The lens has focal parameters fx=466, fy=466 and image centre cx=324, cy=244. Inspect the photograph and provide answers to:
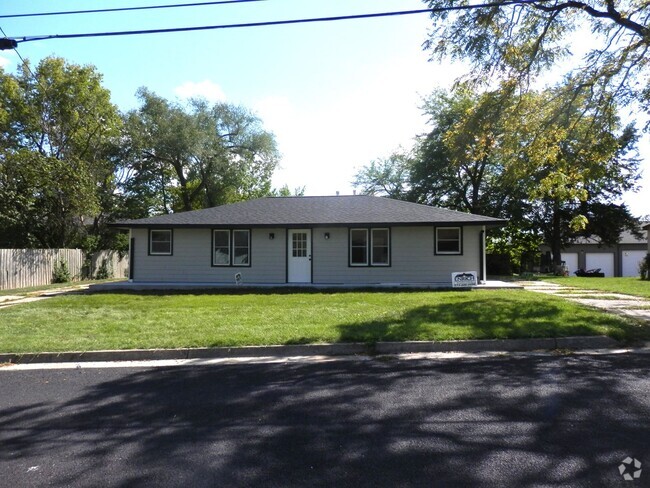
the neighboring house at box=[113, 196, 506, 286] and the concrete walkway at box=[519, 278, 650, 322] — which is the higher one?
the neighboring house at box=[113, 196, 506, 286]

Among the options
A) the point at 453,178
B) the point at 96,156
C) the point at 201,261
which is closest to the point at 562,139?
the point at 201,261

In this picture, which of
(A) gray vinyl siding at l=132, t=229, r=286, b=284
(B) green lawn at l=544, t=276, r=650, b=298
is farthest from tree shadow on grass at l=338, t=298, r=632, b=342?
(A) gray vinyl siding at l=132, t=229, r=286, b=284

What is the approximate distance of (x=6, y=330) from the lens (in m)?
8.58

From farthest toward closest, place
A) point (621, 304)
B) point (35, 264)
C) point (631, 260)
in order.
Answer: point (631, 260) < point (35, 264) < point (621, 304)

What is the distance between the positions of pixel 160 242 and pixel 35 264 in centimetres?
722

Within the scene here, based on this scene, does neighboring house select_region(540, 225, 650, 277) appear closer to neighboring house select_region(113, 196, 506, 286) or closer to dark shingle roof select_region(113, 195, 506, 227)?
dark shingle roof select_region(113, 195, 506, 227)

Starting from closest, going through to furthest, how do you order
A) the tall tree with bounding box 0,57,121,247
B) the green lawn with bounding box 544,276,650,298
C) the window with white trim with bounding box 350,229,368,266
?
the green lawn with bounding box 544,276,650,298
the window with white trim with bounding box 350,229,368,266
the tall tree with bounding box 0,57,121,247

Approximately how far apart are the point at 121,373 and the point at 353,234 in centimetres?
1220

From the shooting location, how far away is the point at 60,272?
22578mm

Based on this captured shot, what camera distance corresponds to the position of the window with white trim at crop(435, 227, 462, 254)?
17.1 m

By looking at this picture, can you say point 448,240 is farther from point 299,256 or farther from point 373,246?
point 299,256

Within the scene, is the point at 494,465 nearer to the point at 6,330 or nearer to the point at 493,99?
the point at 6,330

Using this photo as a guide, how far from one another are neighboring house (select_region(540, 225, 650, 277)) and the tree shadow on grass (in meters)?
33.6

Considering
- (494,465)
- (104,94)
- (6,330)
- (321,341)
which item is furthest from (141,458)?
(104,94)
